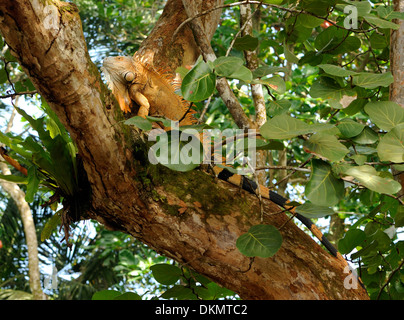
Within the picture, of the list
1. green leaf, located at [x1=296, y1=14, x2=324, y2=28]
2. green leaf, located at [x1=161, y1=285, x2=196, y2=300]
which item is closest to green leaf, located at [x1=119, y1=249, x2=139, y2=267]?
green leaf, located at [x1=161, y1=285, x2=196, y2=300]

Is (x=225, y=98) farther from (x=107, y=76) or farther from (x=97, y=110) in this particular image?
(x=97, y=110)

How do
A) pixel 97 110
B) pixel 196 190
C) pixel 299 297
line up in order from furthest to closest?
pixel 196 190
pixel 299 297
pixel 97 110

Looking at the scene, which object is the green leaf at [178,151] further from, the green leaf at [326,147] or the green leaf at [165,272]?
the green leaf at [165,272]

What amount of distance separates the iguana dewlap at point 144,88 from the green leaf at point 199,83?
0.86 m

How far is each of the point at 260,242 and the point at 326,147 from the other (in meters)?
0.29

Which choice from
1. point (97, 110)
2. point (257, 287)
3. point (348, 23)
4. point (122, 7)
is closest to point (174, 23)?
point (348, 23)

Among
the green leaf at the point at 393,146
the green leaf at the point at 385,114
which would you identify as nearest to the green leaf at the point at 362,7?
the green leaf at the point at 385,114

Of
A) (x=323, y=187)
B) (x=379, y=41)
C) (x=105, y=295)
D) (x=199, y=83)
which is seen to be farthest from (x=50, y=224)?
(x=379, y=41)

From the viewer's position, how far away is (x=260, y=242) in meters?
1.13

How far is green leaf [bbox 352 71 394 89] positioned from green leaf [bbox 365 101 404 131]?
0.18 feet

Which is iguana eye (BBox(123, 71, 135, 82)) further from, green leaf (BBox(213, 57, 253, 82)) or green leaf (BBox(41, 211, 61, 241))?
green leaf (BBox(213, 57, 253, 82))

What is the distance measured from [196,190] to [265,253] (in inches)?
14.7

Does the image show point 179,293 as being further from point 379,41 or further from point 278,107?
point 379,41

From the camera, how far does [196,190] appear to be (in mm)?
1395
